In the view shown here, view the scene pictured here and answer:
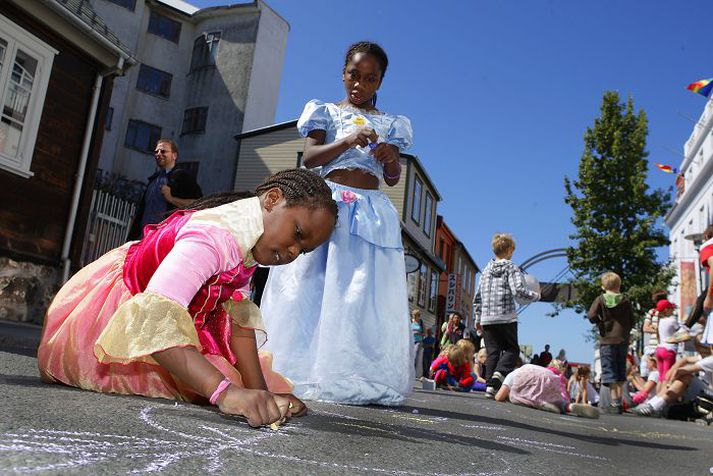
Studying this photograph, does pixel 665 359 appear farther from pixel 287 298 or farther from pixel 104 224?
pixel 104 224

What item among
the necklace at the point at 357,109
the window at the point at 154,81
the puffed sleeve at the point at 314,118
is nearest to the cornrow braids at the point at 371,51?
the necklace at the point at 357,109

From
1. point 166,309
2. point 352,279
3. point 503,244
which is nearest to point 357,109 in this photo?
point 352,279

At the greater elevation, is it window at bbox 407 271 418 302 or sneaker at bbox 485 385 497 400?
window at bbox 407 271 418 302

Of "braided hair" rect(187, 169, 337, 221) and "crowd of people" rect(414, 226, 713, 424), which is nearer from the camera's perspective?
"braided hair" rect(187, 169, 337, 221)

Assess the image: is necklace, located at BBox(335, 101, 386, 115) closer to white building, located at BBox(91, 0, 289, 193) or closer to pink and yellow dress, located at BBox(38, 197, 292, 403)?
pink and yellow dress, located at BBox(38, 197, 292, 403)

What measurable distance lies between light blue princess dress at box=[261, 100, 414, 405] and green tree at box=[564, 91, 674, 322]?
58.8 ft

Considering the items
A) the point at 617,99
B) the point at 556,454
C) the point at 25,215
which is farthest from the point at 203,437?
the point at 617,99

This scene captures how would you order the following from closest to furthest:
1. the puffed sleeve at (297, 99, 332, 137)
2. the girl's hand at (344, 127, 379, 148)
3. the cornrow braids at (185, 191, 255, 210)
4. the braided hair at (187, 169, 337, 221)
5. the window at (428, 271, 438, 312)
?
the braided hair at (187, 169, 337, 221) → the cornrow braids at (185, 191, 255, 210) → the girl's hand at (344, 127, 379, 148) → the puffed sleeve at (297, 99, 332, 137) → the window at (428, 271, 438, 312)

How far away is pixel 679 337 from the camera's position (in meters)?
8.01

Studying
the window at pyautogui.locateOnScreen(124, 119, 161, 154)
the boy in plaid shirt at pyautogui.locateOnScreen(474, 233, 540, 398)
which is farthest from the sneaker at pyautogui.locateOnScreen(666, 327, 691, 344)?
the window at pyautogui.locateOnScreen(124, 119, 161, 154)

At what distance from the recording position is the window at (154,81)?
25.0 m

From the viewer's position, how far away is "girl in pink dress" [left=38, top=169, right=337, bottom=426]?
174 cm

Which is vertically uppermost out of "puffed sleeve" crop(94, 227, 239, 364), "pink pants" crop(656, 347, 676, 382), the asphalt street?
"pink pants" crop(656, 347, 676, 382)

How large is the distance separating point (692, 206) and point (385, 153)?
112 ft
